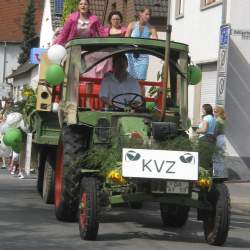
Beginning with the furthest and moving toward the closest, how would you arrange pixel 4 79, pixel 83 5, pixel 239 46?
pixel 4 79
pixel 239 46
pixel 83 5

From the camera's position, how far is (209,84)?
872 inches

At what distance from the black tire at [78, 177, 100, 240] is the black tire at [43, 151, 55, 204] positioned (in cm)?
327

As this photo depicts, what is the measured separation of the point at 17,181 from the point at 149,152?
10.1 metres

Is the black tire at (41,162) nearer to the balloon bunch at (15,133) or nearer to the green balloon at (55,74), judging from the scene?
the balloon bunch at (15,133)

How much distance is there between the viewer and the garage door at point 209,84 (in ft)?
71.6

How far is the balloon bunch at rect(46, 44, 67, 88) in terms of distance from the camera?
10489 millimetres

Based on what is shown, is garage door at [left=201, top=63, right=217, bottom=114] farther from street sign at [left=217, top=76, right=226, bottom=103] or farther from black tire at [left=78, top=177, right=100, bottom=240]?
black tire at [left=78, top=177, right=100, bottom=240]

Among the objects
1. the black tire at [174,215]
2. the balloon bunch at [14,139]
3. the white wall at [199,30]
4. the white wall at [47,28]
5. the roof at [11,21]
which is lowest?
the black tire at [174,215]

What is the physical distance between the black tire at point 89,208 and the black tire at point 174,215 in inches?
76.0

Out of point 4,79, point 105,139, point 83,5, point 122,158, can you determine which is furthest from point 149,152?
point 4,79

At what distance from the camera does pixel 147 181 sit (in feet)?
29.8

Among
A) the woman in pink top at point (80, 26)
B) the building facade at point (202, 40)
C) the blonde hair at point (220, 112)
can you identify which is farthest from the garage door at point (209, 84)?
the woman in pink top at point (80, 26)

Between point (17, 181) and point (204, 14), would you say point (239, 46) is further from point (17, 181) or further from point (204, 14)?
point (17, 181)

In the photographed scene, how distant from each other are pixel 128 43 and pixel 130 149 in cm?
189
